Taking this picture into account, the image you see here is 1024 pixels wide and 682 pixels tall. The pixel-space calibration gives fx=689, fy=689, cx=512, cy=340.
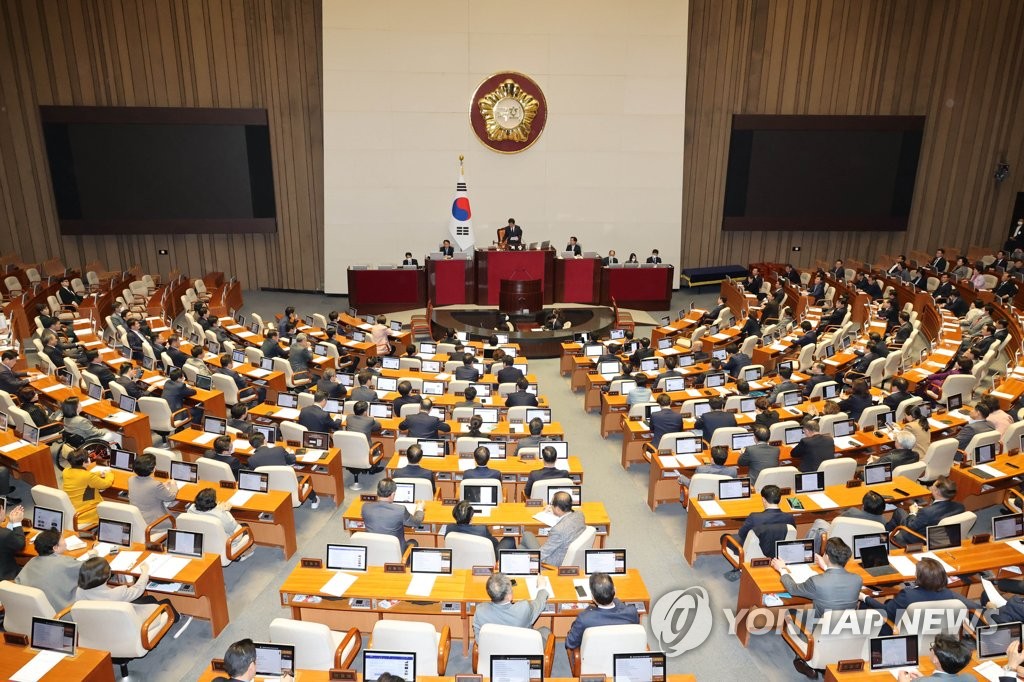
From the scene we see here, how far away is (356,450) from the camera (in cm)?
1018

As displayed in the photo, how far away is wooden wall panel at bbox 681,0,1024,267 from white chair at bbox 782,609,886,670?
20.3m

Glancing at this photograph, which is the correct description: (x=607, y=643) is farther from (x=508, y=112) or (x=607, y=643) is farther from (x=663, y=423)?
(x=508, y=112)

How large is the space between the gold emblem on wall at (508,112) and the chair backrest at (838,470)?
54.8 feet

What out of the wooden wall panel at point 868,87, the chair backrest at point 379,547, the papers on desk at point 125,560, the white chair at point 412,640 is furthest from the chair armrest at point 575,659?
the wooden wall panel at point 868,87

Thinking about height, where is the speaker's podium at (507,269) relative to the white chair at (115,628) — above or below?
above

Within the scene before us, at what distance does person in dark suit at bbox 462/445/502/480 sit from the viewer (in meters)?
8.68

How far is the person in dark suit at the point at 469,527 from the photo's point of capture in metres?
7.29

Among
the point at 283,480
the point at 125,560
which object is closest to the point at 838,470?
the point at 283,480

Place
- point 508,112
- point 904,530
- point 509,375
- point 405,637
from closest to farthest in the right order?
point 405,637
point 904,530
point 509,375
point 508,112

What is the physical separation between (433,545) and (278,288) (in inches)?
726

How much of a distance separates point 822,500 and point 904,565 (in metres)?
1.44

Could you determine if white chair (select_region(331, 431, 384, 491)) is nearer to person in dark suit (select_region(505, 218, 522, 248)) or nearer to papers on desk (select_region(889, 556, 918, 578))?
papers on desk (select_region(889, 556, 918, 578))

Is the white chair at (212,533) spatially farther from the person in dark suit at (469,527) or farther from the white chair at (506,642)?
the white chair at (506,642)

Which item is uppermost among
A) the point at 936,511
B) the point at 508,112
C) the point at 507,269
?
the point at 508,112
